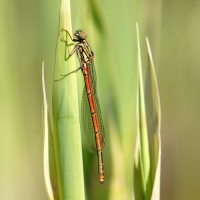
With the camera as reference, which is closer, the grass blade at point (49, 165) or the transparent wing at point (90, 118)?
the grass blade at point (49, 165)

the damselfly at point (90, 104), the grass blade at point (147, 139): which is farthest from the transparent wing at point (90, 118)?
the grass blade at point (147, 139)

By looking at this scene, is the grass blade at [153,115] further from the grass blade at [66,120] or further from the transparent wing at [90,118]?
the grass blade at [66,120]

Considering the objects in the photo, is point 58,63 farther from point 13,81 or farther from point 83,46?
point 13,81

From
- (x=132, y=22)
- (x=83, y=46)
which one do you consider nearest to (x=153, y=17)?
(x=132, y=22)

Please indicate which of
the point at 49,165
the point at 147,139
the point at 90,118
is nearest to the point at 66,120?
the point at 49,165

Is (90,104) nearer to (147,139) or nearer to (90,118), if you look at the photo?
(90,118)

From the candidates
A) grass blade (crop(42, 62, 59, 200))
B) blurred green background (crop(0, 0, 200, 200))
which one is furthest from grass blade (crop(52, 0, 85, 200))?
blurred green background (crop(0, 0, 200, 200))
